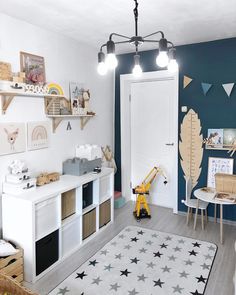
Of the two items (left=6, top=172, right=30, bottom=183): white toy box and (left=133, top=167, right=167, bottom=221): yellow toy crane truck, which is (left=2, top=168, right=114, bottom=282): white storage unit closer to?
(left=6, top=172, right=30, bottom=183): white toy box

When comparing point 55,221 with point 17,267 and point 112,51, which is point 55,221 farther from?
point 112,51

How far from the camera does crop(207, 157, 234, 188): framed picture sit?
3.51 metres

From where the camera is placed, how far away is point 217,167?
3588mm

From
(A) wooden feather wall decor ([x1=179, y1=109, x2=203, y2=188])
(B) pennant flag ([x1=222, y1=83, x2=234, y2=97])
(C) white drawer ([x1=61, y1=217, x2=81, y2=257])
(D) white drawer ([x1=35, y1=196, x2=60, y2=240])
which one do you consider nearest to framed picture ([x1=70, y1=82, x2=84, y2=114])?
(D) white drawer ([x1=35, y1=196, x2=60, y2=240])

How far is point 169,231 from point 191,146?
122 cm

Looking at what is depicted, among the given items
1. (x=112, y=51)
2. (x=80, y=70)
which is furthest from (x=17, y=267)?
(x=80, y=70)

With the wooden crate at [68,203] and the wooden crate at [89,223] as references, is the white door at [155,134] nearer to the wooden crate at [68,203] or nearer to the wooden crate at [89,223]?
the wooden crate at [89,223]

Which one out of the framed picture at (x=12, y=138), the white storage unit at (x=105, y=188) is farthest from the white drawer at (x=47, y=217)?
the white storage unit at (x=105, y=188)

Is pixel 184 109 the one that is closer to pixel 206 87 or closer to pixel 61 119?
pixel 206 87

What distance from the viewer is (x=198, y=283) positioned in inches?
92.0

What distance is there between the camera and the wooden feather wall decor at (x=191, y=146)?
3694mm

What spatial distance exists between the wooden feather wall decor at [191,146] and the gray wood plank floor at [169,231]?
66 centimetres

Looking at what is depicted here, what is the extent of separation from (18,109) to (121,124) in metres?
1.97

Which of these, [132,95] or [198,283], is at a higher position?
[132,95]
